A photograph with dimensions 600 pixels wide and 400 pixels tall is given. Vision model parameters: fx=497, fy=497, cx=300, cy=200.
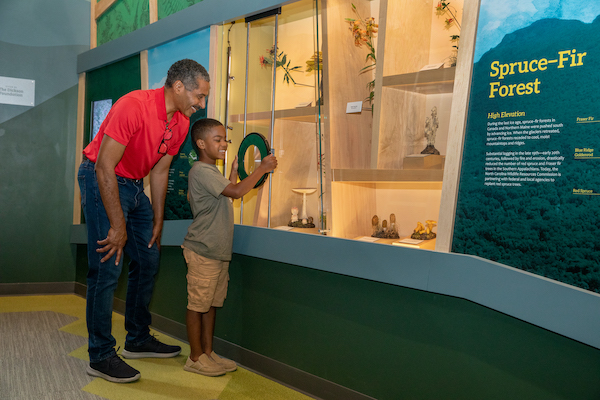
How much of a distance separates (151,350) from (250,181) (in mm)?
1267

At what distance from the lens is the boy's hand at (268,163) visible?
2.76 meters

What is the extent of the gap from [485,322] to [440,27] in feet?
4.25

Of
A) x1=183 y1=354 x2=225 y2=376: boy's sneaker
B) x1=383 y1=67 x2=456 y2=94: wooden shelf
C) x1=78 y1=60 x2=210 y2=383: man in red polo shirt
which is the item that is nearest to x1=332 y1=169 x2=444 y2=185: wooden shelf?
x1=383 y1=67 x2=456 y2=94: wooden shelf

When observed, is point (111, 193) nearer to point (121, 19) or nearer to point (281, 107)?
point (281, 107)

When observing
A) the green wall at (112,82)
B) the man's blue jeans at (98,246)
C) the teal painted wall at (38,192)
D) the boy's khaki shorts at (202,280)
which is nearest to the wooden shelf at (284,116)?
the man's blue jeans at (98,246)

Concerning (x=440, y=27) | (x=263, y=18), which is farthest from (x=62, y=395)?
→ (x=440, y=27)

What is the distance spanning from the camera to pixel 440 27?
2.24m

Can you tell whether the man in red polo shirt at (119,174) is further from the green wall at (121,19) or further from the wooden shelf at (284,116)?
the green wall at (121,19)

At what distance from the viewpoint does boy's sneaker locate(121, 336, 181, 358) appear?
3.05 m

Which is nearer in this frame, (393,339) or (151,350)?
(393,339)

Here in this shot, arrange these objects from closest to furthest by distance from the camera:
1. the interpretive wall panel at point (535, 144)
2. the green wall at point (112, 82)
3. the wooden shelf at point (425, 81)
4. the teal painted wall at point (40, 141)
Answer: the interpretive wall panel at point (535, 144), the wooden shelf at point (425, 81), the green wall at point (112, 82), the teal painted wall at point (40, 141)

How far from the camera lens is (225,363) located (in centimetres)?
287

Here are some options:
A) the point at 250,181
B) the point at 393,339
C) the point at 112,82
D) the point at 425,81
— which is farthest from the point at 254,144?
the point at 112,82

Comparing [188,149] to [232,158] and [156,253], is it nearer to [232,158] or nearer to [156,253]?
[232,158]
